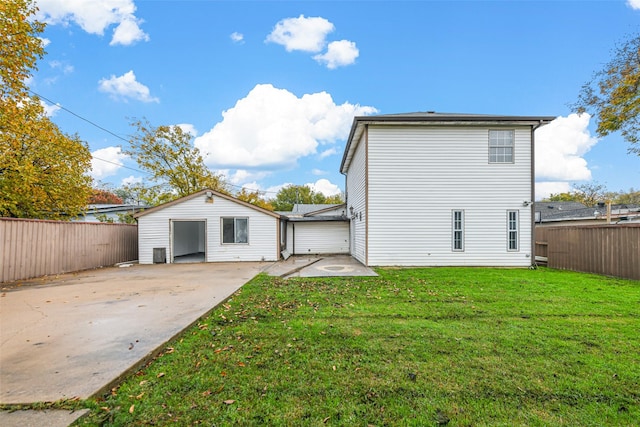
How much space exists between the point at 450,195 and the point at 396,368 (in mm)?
9177

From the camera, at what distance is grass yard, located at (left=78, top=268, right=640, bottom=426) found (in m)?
2.18

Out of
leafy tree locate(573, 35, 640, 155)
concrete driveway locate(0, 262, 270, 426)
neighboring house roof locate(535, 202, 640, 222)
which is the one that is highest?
leafy tree locate(573, 35, 640, 155)

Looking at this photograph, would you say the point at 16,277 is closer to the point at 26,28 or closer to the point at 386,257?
the point at 26,28

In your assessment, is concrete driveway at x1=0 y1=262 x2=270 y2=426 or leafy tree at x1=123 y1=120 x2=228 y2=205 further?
leafy tree at x1=123 y1=120 x2=228 y2=205

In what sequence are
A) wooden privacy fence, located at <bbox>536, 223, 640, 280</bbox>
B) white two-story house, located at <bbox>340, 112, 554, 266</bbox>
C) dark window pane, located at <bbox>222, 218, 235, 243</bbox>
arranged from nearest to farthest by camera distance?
wooden privacy fence, located at <bbox>536, 223, 640, 280</bbox>
white two-story house, located at <bbox>340, 112, 554, 266</bbox>
dark window pane, located at <bbox>222, 218, 235, 243</bbox>

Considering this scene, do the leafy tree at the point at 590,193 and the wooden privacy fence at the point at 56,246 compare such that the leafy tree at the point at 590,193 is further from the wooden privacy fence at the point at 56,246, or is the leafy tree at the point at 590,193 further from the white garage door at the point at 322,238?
the wooden privacy fence at the point at 56,246

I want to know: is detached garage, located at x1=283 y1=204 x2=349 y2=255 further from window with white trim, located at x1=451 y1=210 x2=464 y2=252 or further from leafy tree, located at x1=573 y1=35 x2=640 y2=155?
leafy tree, located at x1=573 y1=35 x2=640 y2=155

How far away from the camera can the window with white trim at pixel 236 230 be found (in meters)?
13.4

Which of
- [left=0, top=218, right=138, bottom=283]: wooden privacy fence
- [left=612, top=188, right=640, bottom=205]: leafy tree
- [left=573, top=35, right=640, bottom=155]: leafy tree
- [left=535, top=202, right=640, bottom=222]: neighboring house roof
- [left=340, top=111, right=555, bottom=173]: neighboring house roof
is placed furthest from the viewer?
[left=612, top=188, right=640, bottom=205]: leafy tree

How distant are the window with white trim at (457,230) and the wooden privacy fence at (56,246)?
14.1 meters

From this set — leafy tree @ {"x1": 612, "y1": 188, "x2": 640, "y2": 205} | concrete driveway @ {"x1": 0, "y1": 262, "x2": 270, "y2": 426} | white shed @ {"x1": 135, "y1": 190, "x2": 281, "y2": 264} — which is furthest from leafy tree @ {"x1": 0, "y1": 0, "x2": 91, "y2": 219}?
leafy tree @ {"x1": 612, "y1": 188, "x2": 640, "y2": 205}

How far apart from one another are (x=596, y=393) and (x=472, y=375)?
0.94 m

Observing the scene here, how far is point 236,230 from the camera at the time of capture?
528 inches

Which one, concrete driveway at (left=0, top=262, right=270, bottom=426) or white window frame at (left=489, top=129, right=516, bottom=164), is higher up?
white window frame at (left=489, top=129, right=516, bottom=164)
